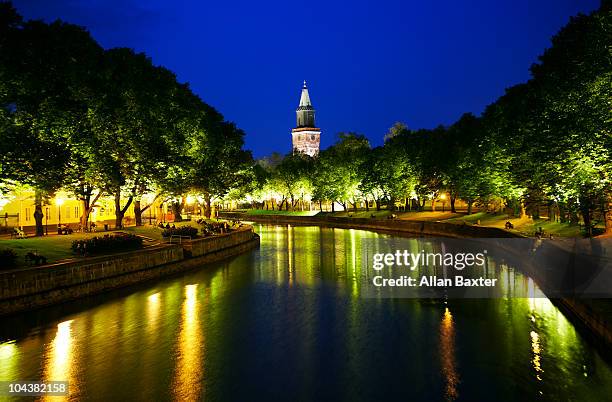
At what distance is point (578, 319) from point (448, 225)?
41859 millimetres

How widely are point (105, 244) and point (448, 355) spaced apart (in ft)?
70.7

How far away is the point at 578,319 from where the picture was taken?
21.6 m

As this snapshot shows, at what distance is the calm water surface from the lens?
53.2 feet

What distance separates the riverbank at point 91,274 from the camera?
77.4ft

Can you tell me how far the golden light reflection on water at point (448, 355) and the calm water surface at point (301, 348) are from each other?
0.04 meters

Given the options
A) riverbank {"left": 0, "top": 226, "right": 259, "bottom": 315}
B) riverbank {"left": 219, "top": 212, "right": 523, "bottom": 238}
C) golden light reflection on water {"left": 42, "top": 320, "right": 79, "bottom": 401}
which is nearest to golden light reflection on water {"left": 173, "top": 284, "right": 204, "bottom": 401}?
golden light reflection on water {"left": 42, "top": 320, "right": 79, "bottom": 401}

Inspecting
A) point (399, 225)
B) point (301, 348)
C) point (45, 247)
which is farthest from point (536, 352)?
point (399, 225)

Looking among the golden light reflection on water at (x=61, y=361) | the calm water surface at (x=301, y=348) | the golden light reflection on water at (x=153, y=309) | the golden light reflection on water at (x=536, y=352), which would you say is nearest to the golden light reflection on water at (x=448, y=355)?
the calm water surface at (x=301, y=348)

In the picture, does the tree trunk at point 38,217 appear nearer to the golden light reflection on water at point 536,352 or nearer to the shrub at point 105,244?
the shrub at point 105,244

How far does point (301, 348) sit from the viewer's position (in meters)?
20.6

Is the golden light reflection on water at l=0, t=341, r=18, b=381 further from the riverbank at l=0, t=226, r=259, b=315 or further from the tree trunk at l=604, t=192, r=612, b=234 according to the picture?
the tree trunk at l=604, t=192, r=612, b=234

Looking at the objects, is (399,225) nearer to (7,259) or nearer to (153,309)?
(153,309)

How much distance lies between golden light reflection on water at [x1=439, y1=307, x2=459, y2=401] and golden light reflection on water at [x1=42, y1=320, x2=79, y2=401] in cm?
1079

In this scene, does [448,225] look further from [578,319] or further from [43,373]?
[43,373]
